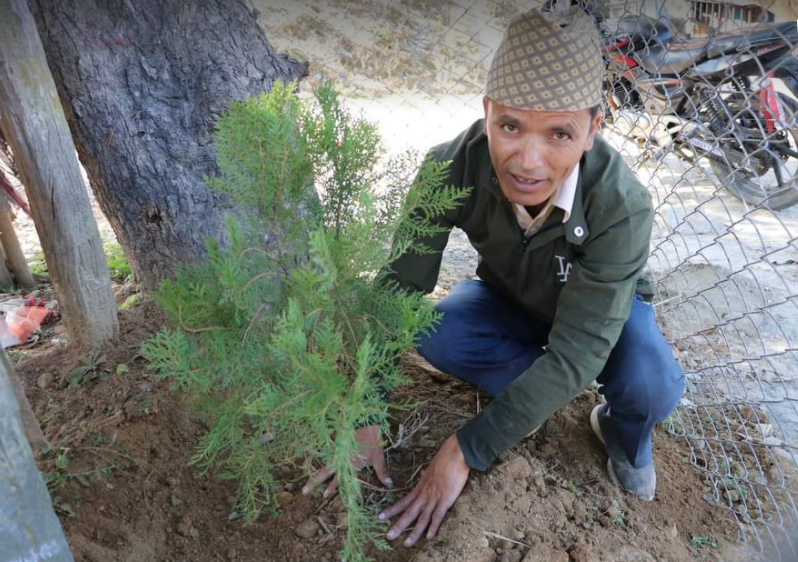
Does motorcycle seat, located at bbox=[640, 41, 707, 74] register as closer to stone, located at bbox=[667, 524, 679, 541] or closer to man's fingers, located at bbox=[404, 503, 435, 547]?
stone, located at bbox=[667, 524, 679, 541]

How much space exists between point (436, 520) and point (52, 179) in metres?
1.74

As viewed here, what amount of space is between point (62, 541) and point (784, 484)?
234 cm

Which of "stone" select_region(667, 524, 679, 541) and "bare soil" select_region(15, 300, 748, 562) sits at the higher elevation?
"bare soil" select_region(15, 300, 748, 562)

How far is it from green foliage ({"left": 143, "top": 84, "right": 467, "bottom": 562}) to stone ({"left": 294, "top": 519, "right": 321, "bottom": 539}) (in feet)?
0.95

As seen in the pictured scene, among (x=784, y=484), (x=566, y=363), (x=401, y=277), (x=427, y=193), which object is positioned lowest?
(x=784, y=484)

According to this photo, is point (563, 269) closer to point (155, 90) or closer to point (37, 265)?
point (155, 90)

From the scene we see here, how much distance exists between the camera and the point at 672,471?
228 cm

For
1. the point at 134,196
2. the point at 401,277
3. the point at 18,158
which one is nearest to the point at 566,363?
the point at 401,277

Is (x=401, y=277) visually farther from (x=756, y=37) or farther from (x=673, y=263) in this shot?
(x=756, y=37)

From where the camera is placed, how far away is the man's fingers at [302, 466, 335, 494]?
1.81 meters

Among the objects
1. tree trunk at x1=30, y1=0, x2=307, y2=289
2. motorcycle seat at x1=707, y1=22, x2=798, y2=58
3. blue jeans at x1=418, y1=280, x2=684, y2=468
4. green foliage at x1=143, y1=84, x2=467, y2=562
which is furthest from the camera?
motorcycle seat at x1=707, y1=22, x2=798, y2=58

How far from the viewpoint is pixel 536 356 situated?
237cm

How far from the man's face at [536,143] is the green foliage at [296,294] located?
0.29 meters

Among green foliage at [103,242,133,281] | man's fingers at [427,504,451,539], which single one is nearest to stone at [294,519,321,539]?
man's fingers at [427,504,451,539]
